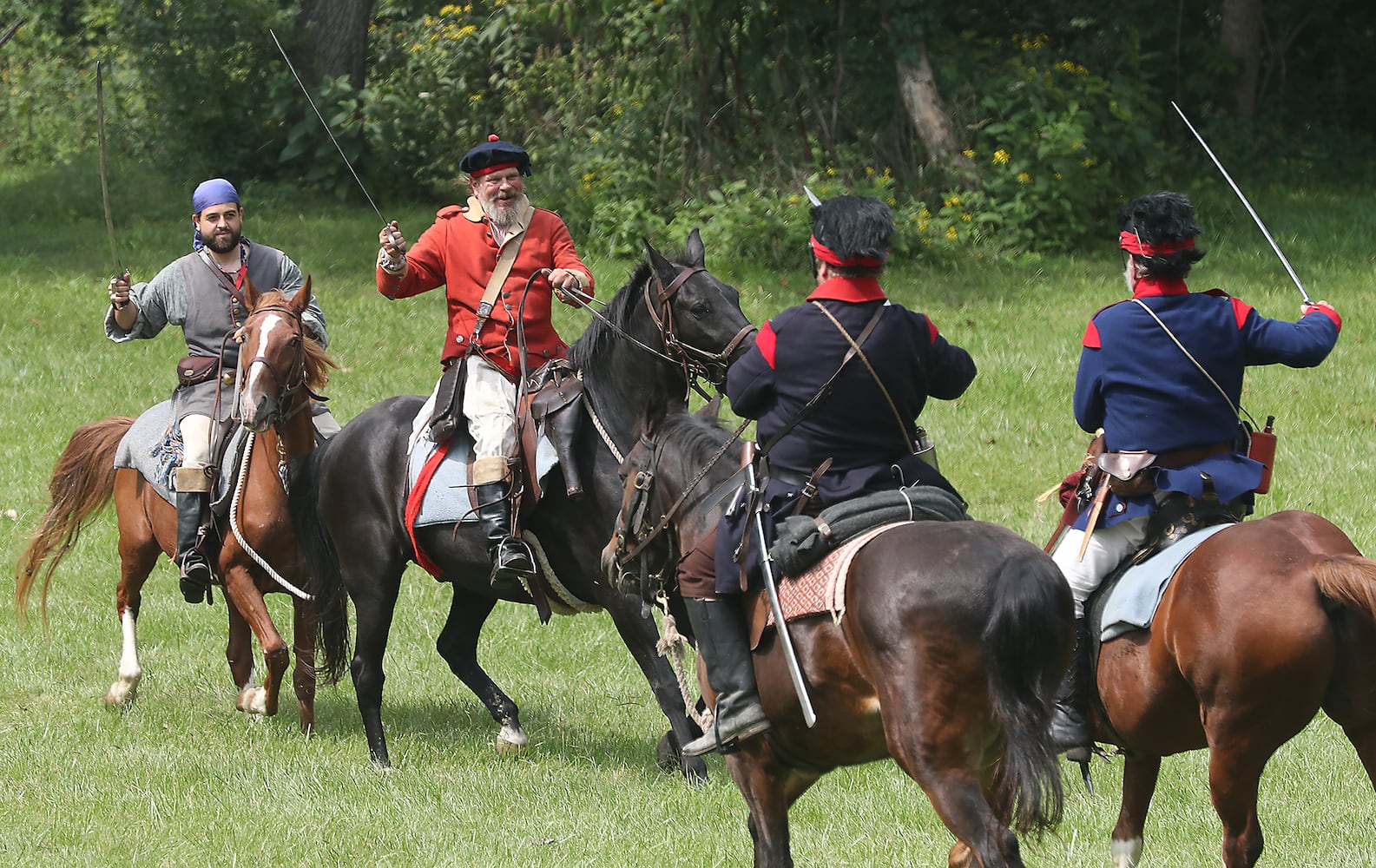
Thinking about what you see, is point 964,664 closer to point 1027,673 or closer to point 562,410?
point 1027,673

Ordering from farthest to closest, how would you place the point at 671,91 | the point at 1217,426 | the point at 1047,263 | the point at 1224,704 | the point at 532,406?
the point at 671,91
the point at 1047,263
the point at 532,406
the point at 1217,426
the point at 1224,704

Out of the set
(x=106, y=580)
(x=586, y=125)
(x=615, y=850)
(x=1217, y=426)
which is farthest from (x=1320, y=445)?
(x=586, y=125)

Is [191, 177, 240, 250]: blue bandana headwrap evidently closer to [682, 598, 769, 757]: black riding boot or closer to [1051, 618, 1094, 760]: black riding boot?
[682, 598, 769, 757]: black riding boot

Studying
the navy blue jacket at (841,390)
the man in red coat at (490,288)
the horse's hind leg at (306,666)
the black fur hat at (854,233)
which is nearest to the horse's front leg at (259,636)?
the horse's hind leg at (306,666)

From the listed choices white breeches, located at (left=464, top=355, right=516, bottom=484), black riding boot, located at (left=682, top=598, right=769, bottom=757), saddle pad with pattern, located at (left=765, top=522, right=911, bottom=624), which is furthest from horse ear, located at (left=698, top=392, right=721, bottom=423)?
white breeches, located at (left=464, top=355, right=516, bottom=484)

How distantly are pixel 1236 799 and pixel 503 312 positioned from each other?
4015mm

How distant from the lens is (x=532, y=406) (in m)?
7.24

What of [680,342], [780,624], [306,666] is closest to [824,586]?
[780,624]

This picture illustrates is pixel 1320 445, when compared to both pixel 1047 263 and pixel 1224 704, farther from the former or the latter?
pixel 1224 704

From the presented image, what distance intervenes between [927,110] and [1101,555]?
12479 mm

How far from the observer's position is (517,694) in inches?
344

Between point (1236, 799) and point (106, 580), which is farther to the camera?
point (106, 580)

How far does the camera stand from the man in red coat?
287 inches

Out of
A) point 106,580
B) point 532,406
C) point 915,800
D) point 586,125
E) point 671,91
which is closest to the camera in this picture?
point 915,800
